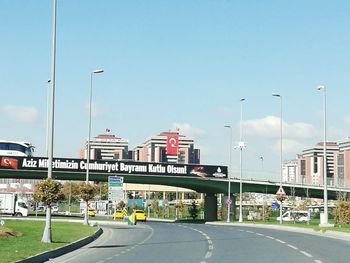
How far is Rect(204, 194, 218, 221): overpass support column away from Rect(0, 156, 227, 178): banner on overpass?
10.3 metres

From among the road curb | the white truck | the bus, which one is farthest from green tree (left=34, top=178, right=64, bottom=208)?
the white truck

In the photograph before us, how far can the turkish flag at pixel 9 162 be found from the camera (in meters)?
74.9

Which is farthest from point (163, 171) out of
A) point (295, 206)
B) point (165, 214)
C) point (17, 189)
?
point (17, 189)

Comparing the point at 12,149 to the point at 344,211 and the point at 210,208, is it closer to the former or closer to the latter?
the point at 210,208

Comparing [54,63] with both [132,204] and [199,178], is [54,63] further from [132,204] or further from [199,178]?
[132,204]

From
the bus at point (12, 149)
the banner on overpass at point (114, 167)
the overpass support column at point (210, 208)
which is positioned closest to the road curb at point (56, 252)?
the banner on overpass at point (114, 167)

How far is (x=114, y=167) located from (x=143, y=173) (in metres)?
3.88

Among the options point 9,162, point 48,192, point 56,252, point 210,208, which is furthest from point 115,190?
point 210,208

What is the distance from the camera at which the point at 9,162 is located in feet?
248

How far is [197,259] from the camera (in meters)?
20.7

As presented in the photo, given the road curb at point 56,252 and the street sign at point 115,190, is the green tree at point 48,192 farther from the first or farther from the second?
the street sign at point 115,190

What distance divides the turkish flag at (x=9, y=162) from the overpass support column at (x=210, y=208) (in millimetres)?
29276

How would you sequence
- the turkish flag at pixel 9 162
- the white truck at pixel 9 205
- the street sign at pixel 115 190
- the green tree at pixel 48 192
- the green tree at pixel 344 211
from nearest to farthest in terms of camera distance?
the green tree at pixel 48 192, the green tree at pixel 344 211, the street sign at pixel 115 190, the turkish flag at pixel 9 162, the white truck at pixel 9 205

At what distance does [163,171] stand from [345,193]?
75.1ft
